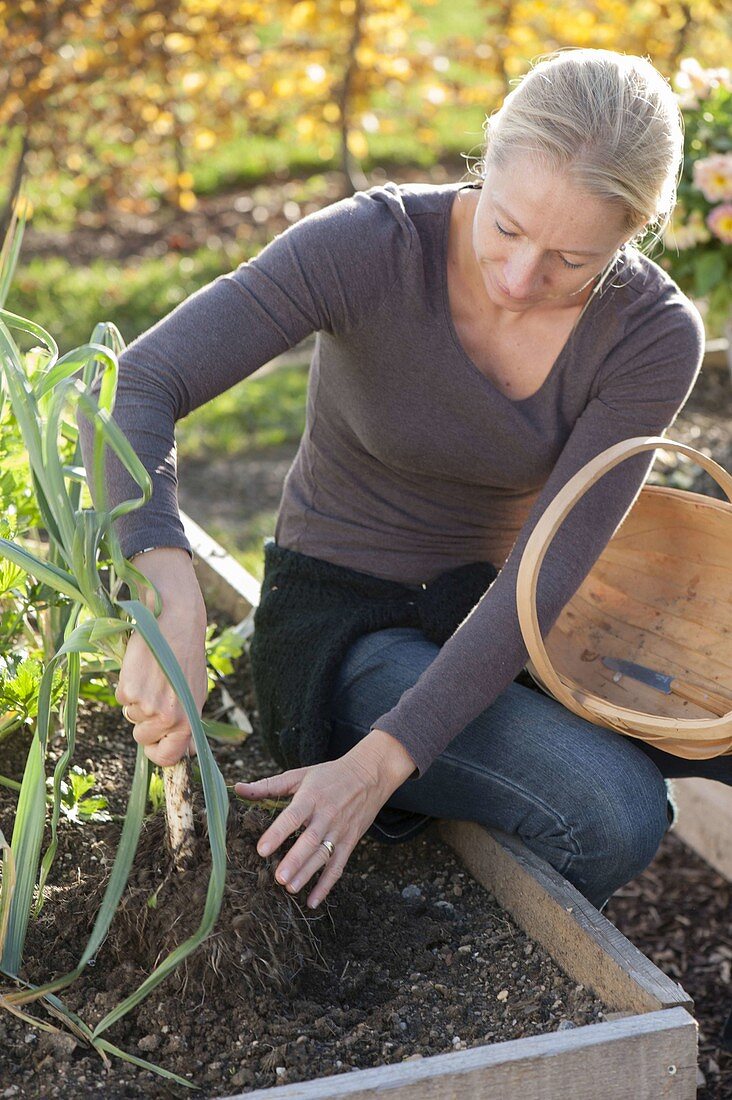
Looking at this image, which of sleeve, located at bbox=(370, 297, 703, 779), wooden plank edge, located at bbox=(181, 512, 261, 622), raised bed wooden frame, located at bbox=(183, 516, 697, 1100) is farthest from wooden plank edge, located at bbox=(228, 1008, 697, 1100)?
wooden plank edge, located at bbox=(181, 512, 261, 622)

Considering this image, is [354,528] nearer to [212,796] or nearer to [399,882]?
[399,882]

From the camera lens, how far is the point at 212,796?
130 centimetres

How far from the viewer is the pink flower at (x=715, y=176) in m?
3.15

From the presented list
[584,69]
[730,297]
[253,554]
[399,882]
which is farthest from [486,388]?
[730,297]

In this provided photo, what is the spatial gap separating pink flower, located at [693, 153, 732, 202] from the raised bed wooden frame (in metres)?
2.12

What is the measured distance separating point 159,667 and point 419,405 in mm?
675

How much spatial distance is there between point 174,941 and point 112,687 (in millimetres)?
610

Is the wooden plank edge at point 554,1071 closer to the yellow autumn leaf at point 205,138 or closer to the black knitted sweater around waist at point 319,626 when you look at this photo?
the black knitted sweater around waist at point 319,626

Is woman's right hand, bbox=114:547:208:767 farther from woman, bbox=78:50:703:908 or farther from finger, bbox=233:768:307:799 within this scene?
finger, bbox=233:768:307:799

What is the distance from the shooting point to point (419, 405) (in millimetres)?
1866

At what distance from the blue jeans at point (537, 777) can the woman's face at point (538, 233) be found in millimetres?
584

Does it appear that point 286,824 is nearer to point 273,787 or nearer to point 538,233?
point 273,787

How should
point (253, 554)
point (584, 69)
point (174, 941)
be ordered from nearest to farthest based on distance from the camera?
point (174, 941)
point (584, 69)
point (253, 554)

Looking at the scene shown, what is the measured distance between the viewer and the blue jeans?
67.7 inches
